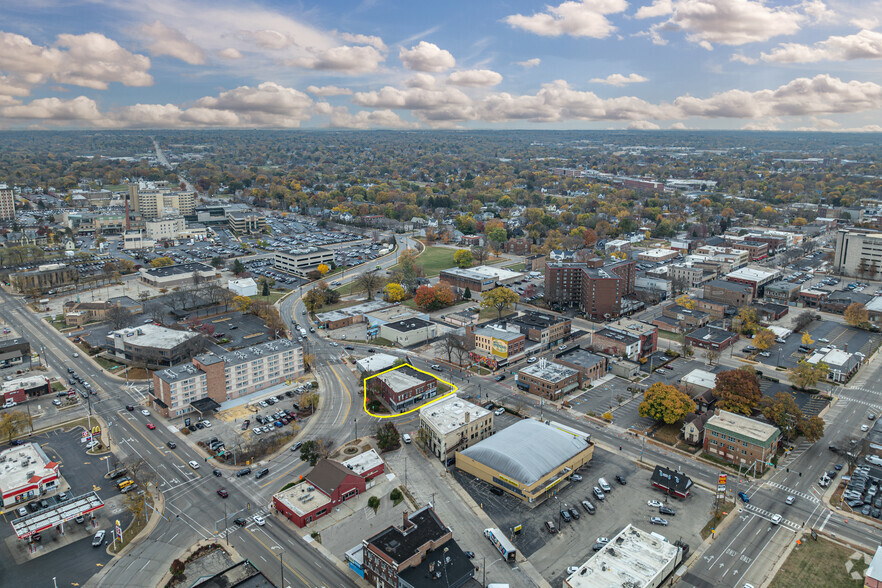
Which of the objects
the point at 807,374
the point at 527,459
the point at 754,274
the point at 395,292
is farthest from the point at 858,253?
the point at 527,459

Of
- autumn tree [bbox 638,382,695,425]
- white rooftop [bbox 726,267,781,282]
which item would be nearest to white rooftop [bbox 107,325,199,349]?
autumn tree [bbox 638,382,695,425]

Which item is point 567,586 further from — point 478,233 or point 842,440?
point 478,233

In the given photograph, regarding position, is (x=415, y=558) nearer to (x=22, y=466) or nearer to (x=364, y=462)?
(x=364, y=462)

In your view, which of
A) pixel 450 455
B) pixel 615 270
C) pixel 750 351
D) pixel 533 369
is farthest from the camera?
pixel 615 270

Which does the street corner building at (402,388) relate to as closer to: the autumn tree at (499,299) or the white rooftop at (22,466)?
the autumn tree at (499,299)

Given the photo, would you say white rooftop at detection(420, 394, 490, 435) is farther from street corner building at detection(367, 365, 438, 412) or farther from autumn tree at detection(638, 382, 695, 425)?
autumn tree at detection(638, 382, 695, 425)

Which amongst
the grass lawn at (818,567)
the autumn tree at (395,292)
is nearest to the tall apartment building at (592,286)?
the autumn tree at (395,292)

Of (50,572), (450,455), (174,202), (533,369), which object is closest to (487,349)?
(533,369)
